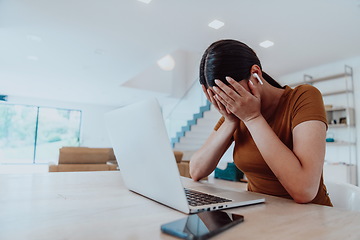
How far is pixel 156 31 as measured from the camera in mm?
3561

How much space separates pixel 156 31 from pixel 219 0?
116cm

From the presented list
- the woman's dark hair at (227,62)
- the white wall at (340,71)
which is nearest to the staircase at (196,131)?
the white wall at (340,71)

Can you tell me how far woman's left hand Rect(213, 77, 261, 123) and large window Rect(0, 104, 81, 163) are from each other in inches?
387

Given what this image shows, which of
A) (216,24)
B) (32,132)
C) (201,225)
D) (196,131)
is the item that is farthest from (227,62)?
(32,132)

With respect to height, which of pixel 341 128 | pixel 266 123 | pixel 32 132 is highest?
pixel 341 128

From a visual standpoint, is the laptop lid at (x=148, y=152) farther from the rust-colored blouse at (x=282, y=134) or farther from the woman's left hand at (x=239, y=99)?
the rust-colored blouse at (x=282, y=134)

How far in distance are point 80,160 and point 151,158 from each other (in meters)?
3.00

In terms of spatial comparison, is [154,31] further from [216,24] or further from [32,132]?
[32,132]

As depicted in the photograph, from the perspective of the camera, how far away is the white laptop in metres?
0.50

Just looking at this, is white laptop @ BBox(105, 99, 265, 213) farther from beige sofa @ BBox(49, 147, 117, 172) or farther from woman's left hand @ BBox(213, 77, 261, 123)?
beige sofa @ BBox(49, 147, 117, 172)

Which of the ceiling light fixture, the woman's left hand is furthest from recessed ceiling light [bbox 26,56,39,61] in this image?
the woman's left hand

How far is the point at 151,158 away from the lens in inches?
22.3

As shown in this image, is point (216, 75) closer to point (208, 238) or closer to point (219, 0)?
point (208, 238)

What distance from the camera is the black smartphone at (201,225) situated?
37cm
